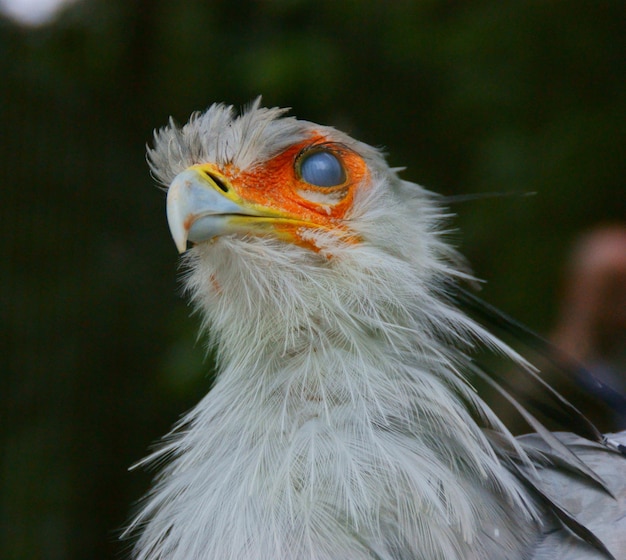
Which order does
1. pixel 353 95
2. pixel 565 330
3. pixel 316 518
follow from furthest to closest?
pixel 353 95 < pixel 565 330 < pixel 316 518

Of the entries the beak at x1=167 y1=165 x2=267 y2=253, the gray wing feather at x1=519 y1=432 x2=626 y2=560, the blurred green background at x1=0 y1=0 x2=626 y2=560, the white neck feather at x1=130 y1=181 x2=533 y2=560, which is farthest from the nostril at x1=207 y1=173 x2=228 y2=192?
the blurred green background at x1=0 y1=0 x2=626 y2=560

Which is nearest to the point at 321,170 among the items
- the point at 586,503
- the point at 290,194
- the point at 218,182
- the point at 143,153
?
the point at 290,194

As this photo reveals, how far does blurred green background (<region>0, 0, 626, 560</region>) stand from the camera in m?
3.26

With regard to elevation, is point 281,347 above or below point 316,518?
above

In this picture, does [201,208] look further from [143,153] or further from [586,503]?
[143,153]

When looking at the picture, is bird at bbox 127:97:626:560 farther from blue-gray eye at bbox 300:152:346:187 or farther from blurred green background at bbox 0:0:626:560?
blurred green background at bbox 0:0:626:560

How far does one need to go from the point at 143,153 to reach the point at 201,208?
7.78 feet

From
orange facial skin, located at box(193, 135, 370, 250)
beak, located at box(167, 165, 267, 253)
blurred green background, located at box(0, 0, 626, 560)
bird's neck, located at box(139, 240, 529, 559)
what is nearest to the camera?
bird's neck, located at box(139, 240, 529, 559)

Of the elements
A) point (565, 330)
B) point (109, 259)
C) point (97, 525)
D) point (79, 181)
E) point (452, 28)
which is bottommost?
point (97, 525)

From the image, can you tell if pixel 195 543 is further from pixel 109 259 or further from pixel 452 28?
pixel 452 28

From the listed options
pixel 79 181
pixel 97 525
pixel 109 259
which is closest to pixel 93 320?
pixel 109 259

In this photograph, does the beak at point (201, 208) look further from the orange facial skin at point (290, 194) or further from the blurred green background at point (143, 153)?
the blurred green background at point (143, 153)

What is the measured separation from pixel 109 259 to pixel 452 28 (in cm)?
202

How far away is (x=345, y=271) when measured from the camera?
57.9 inches
